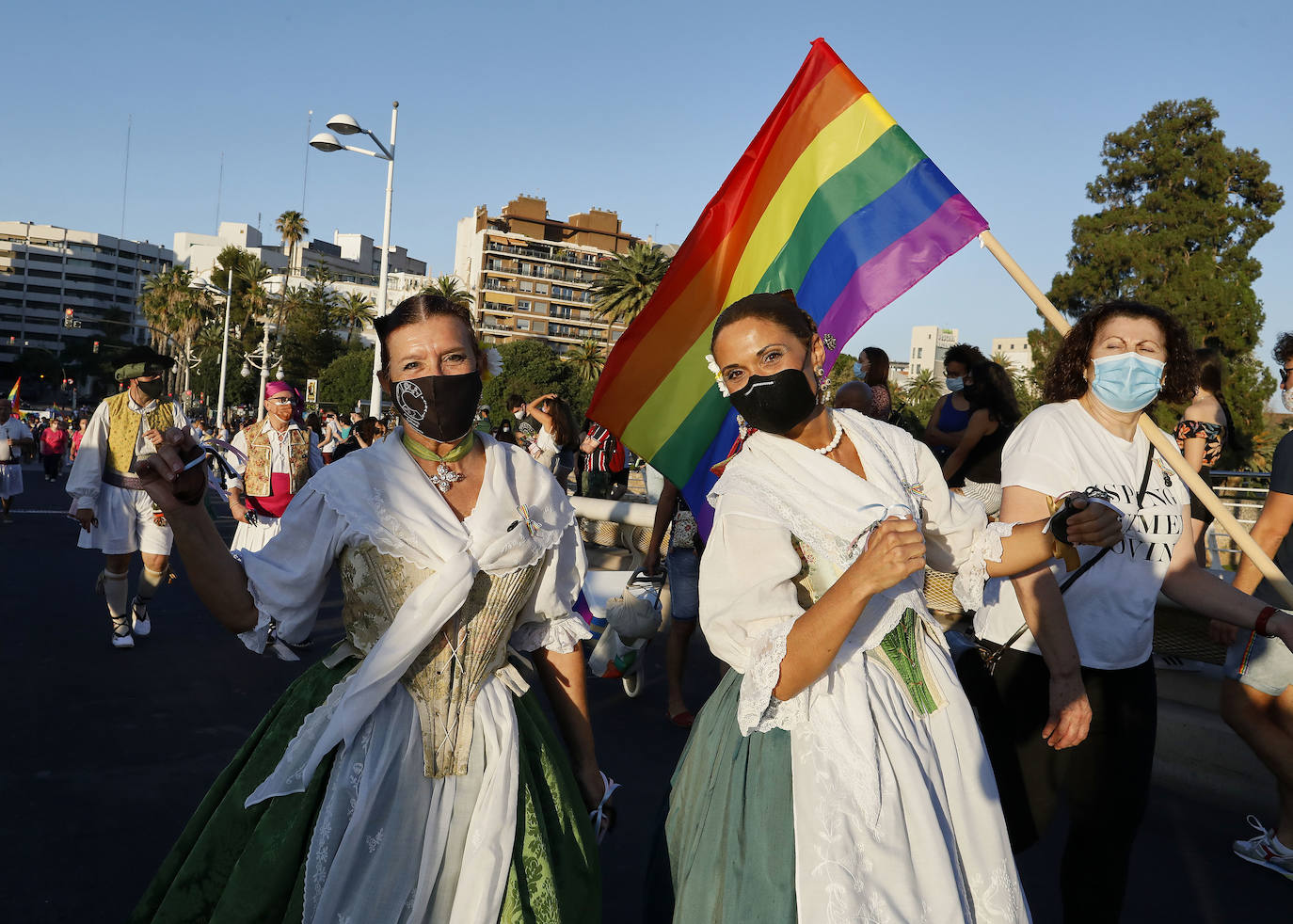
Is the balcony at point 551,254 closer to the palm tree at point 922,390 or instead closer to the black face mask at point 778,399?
the palm tree at point 922,390

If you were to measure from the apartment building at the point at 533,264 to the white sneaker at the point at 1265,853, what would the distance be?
112 m

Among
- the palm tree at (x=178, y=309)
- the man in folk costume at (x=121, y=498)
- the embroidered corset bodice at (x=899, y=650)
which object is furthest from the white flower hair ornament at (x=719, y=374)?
the palm tree at (x=178, y=309)

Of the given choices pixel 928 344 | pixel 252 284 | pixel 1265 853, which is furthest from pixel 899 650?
pixel 928 344

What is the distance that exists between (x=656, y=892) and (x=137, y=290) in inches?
6743

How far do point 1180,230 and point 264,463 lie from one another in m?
34.1

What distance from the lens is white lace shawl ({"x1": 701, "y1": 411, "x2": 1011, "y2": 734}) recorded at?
2219 mm

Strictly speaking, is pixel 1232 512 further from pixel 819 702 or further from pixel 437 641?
pixel 437 641

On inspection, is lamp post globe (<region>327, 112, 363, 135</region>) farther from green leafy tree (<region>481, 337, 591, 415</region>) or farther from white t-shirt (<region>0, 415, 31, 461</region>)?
green leafy tree (<region>481, 337, 591, 415</region>)

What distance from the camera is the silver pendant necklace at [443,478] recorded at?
2621 millimetres

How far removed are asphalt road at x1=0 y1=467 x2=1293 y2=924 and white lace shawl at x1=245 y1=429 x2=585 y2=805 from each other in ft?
3.72

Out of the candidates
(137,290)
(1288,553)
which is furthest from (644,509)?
(137,290)

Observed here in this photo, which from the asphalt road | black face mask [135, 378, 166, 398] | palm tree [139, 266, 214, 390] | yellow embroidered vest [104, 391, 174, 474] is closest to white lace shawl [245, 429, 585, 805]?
the asphalt road

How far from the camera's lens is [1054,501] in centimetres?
287

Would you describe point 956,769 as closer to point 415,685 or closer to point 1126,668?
point 1126,668
